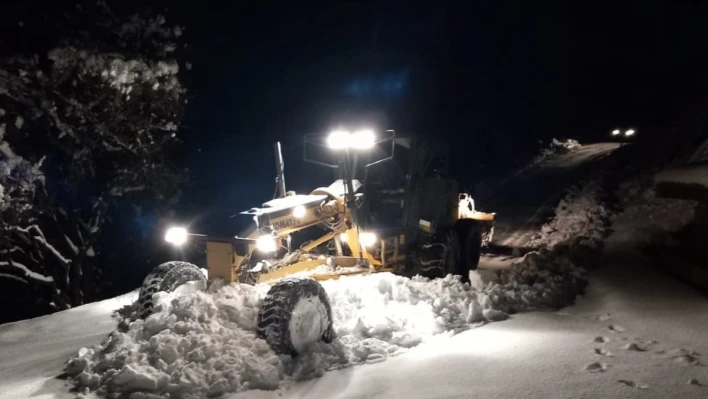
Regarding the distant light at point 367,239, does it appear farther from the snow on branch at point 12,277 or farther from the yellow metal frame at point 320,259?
the snow on branch at point 12,277

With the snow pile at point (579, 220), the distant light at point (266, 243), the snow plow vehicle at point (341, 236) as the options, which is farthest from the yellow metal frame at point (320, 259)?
the snow pile at point (579, 220)

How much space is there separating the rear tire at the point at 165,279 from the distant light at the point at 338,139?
2484 mm

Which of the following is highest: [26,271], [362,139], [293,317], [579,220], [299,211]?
[362,139]

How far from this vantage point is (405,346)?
618 centimetres

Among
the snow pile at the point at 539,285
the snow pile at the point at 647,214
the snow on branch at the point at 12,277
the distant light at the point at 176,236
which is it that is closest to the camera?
the distant light at the point at 176,236

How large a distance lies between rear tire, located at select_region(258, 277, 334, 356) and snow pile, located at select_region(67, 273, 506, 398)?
0.12m

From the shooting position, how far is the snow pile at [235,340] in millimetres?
4895

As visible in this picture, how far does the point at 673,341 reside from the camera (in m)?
5.72

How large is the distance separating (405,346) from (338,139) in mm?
3037

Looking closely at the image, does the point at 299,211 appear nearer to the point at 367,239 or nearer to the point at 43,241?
the point at 367,239

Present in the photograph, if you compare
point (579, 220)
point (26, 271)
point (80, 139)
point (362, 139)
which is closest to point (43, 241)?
point (26, 271)

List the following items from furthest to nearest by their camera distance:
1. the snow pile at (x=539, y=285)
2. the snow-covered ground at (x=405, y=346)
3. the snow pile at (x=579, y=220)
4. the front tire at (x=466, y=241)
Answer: the snow pile at (x=579, y=220), the front tire at (x=466, y=241), the snow pile at (x=539, y=285), the snow-covered ground at (x=405, y=346)

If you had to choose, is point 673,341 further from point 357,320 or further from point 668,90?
point 668,90

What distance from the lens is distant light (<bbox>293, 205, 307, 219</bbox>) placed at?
741cm
